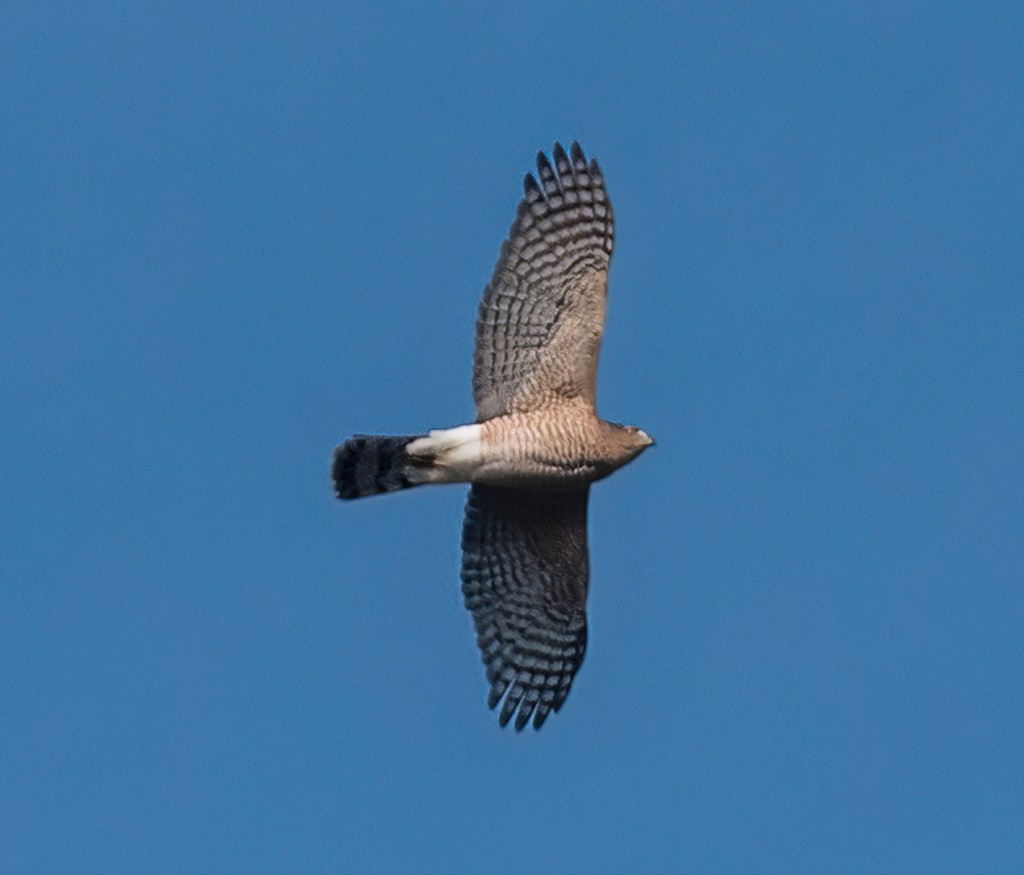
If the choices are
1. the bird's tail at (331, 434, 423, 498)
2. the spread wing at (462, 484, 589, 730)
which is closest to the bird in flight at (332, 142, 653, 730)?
the bird's tail at (331, 434, 423, 498)

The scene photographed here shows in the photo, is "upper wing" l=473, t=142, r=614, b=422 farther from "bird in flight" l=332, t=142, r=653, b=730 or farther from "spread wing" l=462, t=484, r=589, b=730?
"spread wing" l=462, t=484, r=589, b=730

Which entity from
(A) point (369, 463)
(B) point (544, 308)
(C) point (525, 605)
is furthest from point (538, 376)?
(C) point (525, 605)

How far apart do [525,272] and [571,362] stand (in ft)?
2.52

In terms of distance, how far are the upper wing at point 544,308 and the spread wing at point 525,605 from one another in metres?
1.40

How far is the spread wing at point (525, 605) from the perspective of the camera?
2072 cm

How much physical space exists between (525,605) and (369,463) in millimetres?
2160

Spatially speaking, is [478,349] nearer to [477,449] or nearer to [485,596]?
[477,449]

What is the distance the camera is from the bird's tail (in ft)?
63.9

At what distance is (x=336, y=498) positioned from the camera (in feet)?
64.1

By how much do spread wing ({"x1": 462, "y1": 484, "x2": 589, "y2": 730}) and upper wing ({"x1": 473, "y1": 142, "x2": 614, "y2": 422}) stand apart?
140 cm

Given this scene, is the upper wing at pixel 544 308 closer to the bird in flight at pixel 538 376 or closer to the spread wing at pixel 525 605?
the bird in flight at pixel 538 376

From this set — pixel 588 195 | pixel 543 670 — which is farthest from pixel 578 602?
pixel 588 195

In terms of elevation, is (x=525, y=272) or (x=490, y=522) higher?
(x=525, y=272)

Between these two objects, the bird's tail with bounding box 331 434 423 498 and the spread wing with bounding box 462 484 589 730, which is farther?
the spread wing with bounding box 462 484 589 730
